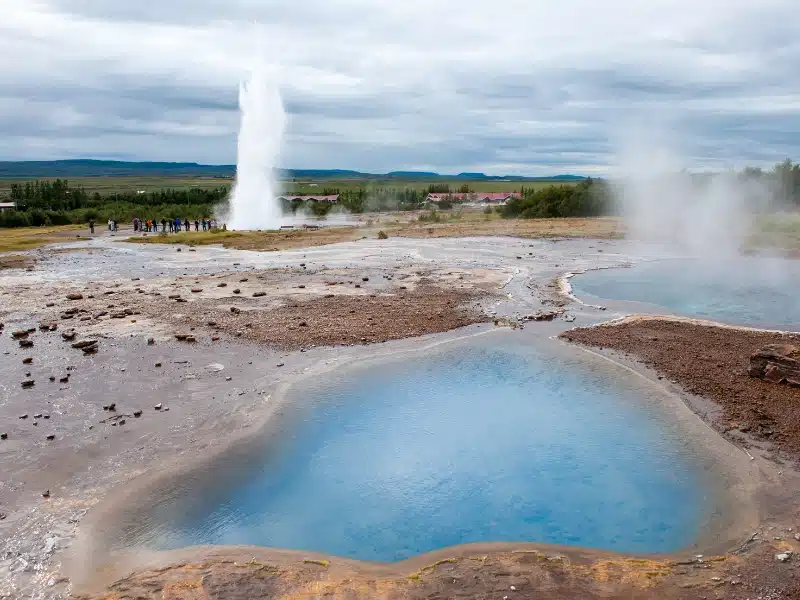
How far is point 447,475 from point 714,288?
1545 centimetres

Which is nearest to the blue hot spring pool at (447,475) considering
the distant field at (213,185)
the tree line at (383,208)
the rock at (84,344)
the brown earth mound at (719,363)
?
the brown earth mound at (719,363)

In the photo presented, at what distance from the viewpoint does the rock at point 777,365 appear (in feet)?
35.7

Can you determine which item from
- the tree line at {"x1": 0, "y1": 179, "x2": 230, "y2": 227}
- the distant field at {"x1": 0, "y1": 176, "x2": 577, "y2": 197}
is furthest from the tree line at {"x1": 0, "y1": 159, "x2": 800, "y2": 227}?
the distant field at {"x1": 0, "y1": 176, "x2": 577, "y2": 197}

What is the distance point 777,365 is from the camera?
11.1 meters

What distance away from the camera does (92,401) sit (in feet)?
34.8

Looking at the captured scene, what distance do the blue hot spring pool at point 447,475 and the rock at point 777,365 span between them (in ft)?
6.04

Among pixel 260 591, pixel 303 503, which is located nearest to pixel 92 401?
pixel 303 503

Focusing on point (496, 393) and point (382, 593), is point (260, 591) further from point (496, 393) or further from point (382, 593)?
point (496, 393)

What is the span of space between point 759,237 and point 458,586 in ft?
103

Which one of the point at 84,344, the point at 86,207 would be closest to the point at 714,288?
the point at 84,344

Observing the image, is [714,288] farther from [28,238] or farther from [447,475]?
[28,238]

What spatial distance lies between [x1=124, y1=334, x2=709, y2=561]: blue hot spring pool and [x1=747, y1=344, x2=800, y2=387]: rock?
1.84 meters

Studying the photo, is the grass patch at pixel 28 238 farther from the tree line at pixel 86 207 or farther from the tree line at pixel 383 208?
the tree line at pixel 383 208

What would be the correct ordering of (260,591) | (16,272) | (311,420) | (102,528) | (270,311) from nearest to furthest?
(260,591) → (102,528) → (311,420) → (270,311) → (16,272)
